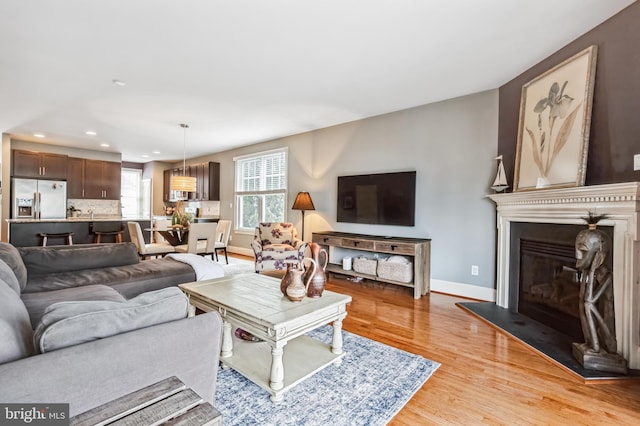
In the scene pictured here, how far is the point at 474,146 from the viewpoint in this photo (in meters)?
3.72

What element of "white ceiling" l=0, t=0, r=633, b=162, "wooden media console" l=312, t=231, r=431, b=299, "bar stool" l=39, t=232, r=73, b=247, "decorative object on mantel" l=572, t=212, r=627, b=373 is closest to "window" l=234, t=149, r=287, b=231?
"white ceiling" l=0, t=0, r=633, b=162

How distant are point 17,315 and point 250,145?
19.2ft

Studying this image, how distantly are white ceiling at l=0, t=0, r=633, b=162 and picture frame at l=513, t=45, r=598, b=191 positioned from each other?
28cm

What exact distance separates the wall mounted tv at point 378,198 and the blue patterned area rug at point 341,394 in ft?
7.62

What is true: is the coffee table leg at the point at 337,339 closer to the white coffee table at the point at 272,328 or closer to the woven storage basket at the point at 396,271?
the white coffee table at the point at 272,328

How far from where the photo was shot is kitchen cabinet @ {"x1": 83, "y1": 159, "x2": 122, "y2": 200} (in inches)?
284

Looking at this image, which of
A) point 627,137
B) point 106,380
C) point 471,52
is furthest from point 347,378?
point 471,52

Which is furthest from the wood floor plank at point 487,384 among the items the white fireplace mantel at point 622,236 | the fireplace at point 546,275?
the fireplace at point 546,275

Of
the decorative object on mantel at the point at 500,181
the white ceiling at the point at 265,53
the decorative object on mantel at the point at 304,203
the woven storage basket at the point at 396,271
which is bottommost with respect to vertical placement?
the woven storage basket at the point at 396,271

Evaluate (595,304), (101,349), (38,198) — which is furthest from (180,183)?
(595,304)

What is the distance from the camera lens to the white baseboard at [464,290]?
11.7 feet

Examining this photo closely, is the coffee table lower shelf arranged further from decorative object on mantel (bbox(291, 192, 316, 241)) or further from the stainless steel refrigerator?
the stainless steel refrigerator

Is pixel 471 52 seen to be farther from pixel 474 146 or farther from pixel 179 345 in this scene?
pixel 179 345

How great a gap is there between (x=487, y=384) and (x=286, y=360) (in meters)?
1.31
